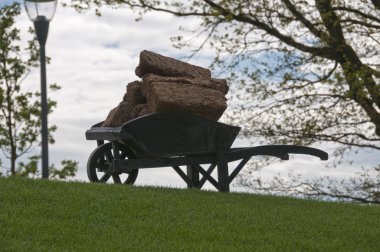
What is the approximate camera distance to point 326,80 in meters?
14.7

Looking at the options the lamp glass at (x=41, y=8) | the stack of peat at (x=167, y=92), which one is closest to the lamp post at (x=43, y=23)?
the lamp glass at (x=41, y=8)

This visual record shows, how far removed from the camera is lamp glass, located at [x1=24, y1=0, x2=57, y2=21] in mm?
9539

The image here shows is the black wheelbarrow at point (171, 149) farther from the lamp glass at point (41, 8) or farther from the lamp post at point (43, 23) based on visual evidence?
the lamp glass at point (41, 8)

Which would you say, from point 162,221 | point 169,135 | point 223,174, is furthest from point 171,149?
point 162,221

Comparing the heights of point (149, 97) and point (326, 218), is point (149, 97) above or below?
above

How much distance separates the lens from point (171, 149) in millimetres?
10250

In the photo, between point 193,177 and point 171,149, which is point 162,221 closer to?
point 171,149

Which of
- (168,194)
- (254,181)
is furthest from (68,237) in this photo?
(254,181)

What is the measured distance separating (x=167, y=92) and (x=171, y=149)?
2.73 ft

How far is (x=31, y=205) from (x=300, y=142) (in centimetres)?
758

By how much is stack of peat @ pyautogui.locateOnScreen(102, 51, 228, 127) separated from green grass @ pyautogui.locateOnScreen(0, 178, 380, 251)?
1.20m

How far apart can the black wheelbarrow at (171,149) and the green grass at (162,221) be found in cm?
55

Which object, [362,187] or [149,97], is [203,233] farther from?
[362,187]

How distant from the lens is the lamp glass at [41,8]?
31.3 feet
